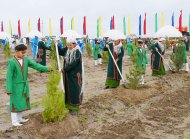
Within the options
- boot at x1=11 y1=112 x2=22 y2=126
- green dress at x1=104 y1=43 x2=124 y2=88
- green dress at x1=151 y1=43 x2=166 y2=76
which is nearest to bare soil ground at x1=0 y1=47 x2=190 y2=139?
boot at x1=11 y1=112 x2=22 y2=126

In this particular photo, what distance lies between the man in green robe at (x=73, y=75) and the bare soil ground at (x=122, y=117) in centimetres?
31

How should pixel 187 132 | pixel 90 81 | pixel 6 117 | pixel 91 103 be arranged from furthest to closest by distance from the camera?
1. pixel 90 81
2. pixel 91 103
3. pixel 6 117
4. pixel 187 132

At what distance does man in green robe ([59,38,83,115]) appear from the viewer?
6.72m

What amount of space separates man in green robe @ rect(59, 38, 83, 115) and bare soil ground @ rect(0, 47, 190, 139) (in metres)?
0.31

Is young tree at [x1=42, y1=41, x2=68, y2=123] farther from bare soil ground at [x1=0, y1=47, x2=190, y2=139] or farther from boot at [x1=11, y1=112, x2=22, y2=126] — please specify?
boot at [x1=11, y1=112, x2=22, y2=126]

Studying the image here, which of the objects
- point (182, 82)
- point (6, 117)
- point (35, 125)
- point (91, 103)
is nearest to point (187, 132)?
point (91, 103)

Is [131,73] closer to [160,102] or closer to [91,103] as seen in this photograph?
[160,102]

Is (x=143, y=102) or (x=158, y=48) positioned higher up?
(x=158, y=48)

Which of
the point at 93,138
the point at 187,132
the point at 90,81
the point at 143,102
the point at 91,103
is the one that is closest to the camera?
the point at 93,138

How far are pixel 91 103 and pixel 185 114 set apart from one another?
219cm

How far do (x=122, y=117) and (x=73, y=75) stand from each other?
4.86 feet

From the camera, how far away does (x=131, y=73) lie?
31.2 ft

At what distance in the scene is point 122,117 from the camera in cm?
736

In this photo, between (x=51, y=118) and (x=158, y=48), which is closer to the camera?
(x=51, y=118)
